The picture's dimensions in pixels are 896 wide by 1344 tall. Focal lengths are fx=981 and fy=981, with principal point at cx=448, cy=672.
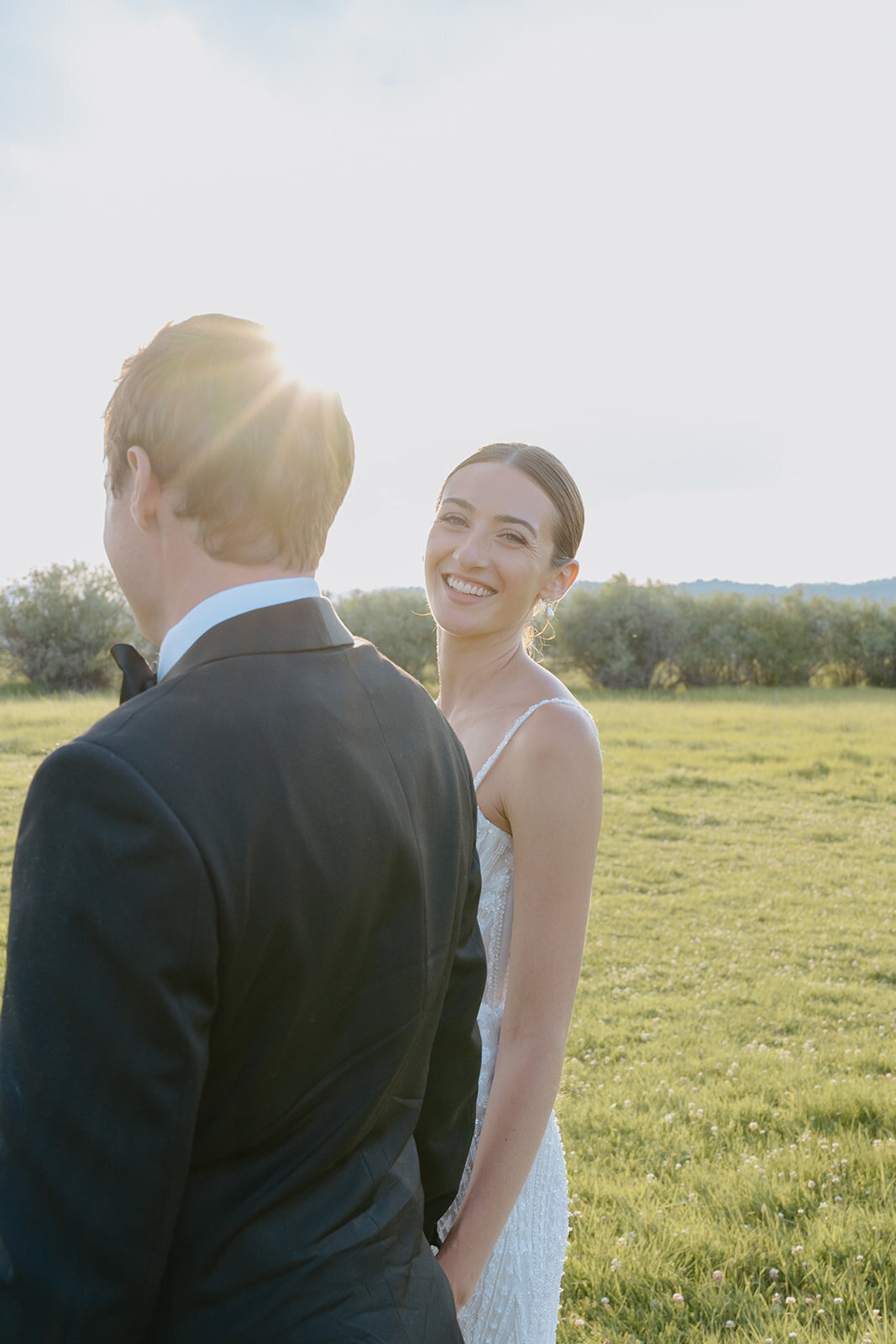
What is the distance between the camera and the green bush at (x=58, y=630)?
121 feet

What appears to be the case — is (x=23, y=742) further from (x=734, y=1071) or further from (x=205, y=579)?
(x=205, y=579)

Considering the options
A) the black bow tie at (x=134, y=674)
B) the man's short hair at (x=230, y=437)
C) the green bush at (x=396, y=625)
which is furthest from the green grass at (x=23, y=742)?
the green bush at (x=396, y=625)

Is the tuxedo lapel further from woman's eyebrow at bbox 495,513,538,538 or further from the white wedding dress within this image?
woman's eyebrow at bbox 495,513,538,538

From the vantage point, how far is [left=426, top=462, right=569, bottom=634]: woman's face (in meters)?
2.52

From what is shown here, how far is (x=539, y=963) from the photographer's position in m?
2.01

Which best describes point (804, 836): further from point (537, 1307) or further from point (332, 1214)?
point (332, 1214)

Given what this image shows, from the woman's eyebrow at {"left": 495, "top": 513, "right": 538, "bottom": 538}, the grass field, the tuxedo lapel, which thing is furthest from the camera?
the grass field

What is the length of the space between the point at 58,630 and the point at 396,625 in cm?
1313

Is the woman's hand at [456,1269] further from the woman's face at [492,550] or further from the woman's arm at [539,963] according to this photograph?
the woman's face at [492,550]

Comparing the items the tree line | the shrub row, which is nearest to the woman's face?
the tree line

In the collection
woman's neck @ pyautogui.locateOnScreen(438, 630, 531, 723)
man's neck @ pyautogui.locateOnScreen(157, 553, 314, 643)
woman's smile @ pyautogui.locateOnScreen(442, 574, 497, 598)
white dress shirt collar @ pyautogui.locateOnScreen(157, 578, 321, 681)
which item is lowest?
woman's neck @ pyautogui.locateOnScreen(438, 630, 531, 723)

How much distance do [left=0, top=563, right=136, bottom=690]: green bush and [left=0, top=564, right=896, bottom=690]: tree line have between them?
32mm

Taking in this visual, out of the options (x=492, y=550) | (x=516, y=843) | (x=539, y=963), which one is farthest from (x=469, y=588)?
(x=539, y=963)

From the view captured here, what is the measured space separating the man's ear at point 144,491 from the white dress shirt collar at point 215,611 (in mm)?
153
